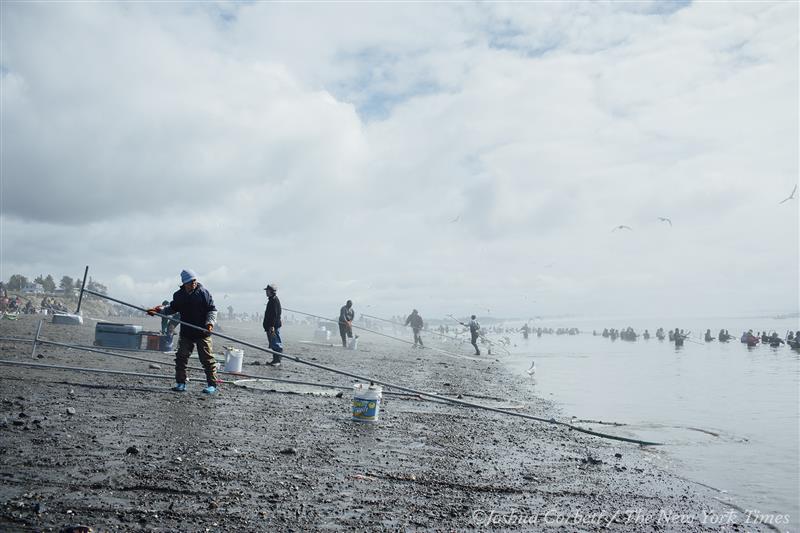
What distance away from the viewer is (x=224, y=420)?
30.0 feet

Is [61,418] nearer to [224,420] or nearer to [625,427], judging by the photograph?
[224,420]

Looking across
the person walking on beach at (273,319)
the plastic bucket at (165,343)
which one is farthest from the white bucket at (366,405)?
the plastic bucket at (165,343)

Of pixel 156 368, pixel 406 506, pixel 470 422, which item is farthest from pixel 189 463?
pixel 156 368

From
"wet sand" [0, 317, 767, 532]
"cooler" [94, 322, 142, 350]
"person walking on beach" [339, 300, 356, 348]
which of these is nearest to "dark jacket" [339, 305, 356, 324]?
"person walking on beach" [339, 300, 356, 348]

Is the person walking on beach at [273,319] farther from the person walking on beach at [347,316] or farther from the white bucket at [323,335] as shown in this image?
the white bucket at [323,335]

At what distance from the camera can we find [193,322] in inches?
468

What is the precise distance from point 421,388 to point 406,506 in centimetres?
1047

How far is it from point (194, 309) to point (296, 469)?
239 inches

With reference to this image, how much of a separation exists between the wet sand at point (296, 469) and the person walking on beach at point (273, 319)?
6122 mm

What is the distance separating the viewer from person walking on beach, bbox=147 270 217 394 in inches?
455

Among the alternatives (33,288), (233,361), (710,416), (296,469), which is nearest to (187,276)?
(233,361)

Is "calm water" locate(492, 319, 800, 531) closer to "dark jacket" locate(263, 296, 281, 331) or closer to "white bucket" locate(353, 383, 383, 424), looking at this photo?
"white bucket" locate(353, 383, 383, 424)

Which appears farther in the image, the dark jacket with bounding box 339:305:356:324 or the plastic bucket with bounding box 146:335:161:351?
the dark jacket with bounding box 339:305:356:324

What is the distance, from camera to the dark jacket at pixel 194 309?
11.8 m
